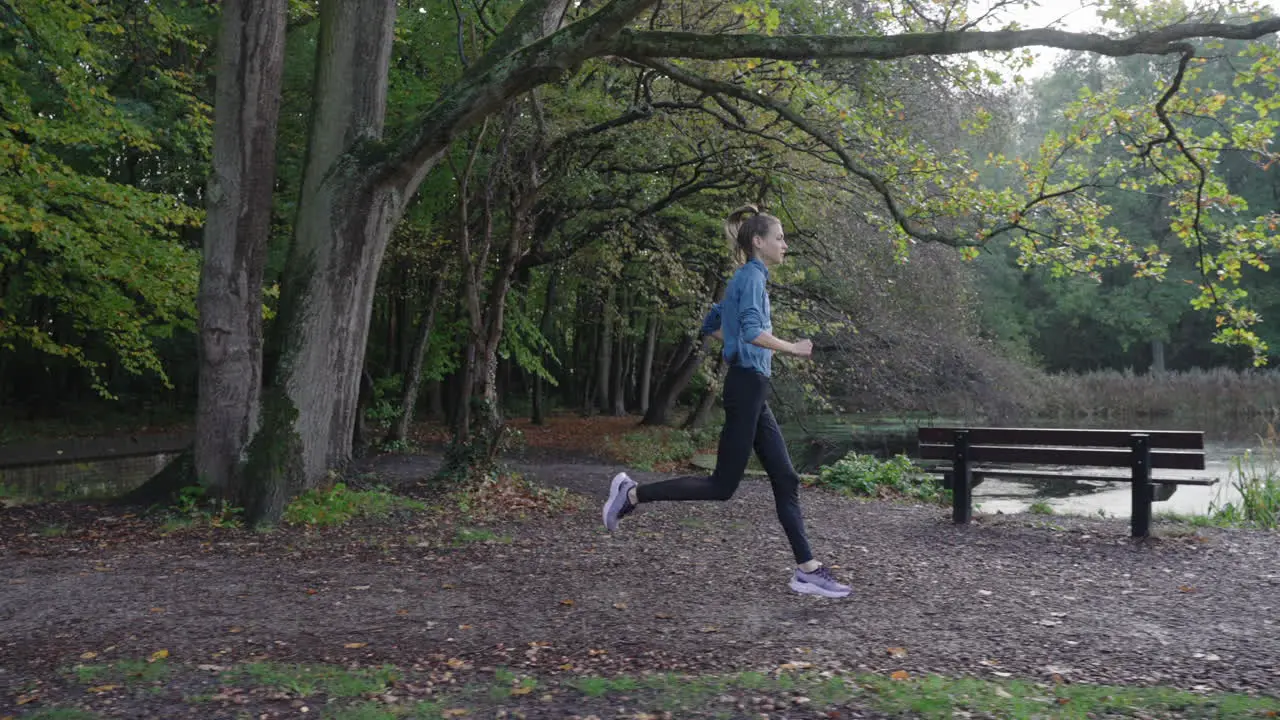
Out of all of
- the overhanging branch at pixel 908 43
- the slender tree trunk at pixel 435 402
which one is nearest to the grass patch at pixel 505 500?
the overhanging branch at pixel 908 43

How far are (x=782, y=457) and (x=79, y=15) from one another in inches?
405

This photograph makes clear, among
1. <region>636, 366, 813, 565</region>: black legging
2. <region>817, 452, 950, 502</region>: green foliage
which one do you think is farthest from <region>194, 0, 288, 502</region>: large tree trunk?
<region>817, 452, 950, 502</region>: green foliage

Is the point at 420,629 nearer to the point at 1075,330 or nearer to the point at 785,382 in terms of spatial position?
the point at 785,382

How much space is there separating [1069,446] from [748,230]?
15.3 ft

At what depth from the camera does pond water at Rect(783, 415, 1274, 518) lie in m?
13.3

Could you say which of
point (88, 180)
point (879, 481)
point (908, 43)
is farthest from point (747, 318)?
point (88, 180)

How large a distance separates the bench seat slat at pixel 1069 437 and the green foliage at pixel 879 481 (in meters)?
2.92

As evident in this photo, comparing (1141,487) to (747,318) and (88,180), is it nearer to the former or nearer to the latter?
(747,318)

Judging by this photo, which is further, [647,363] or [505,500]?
[647,363]

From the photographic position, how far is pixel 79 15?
451 inches

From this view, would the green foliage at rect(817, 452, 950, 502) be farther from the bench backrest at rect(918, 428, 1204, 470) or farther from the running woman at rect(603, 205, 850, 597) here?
the running woman at rect(603, 205, 850, 597)

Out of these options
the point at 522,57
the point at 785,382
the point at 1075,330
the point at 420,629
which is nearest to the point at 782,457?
the point at 420,629

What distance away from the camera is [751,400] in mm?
5406

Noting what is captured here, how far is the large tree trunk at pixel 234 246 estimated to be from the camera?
27.3 ft
